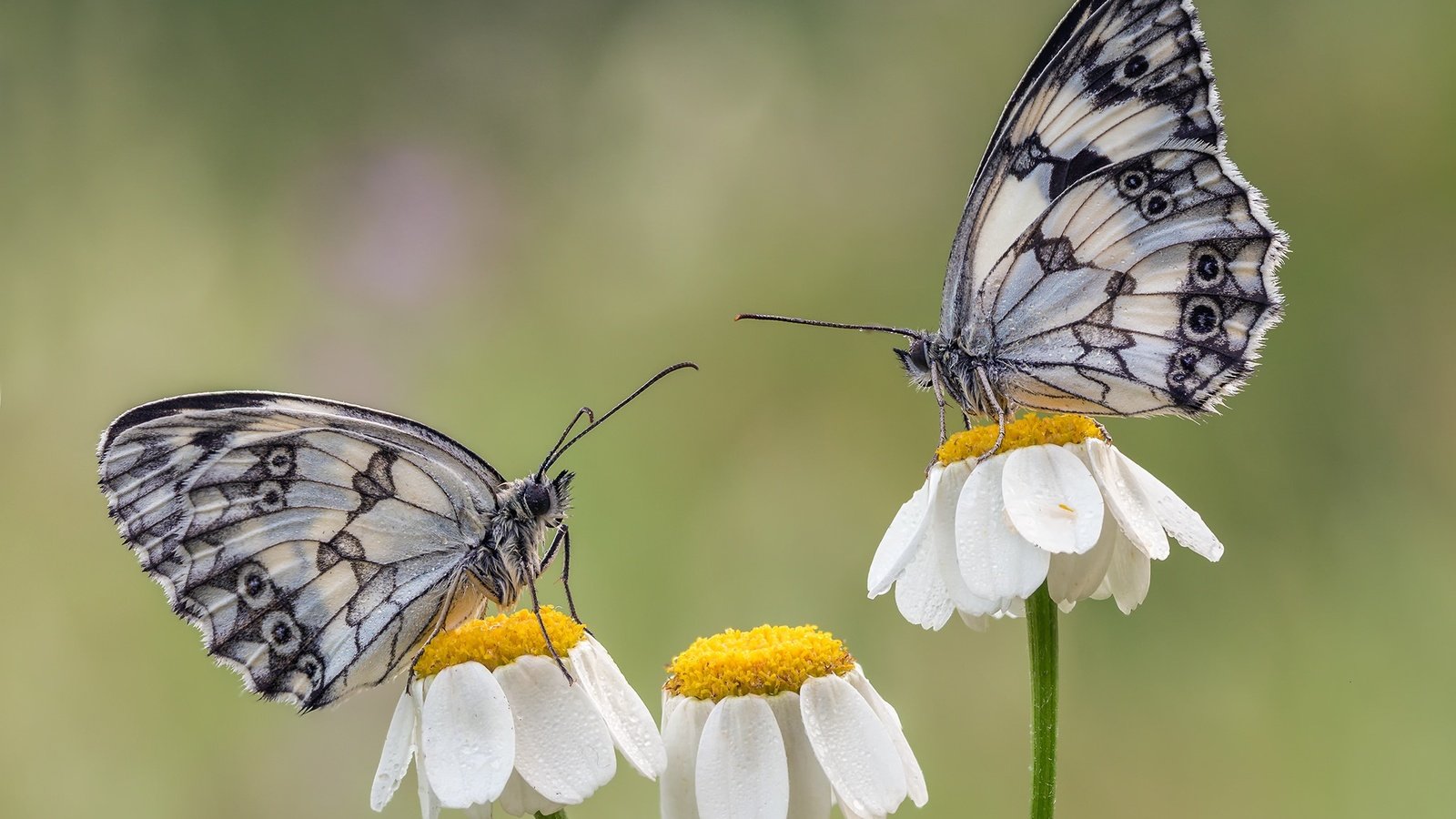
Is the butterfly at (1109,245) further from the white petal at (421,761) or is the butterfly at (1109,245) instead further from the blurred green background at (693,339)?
the blurred green background at (693,339)

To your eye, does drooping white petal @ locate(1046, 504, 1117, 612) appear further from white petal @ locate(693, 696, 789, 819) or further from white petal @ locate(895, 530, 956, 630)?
white petal @ locate(693, 696, 789, 819)

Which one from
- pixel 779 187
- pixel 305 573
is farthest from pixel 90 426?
pixel 305 573

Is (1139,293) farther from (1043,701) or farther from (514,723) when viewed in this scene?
(514,723)

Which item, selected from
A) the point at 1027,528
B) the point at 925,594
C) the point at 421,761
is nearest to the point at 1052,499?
the point at 1027,528

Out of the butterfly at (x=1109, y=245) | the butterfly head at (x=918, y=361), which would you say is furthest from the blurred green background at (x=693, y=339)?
the butterfly at (x=1109, y=245)

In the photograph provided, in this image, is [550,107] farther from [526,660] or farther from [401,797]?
[526,660]

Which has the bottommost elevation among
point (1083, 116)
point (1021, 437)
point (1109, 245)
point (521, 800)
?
point (521, 800)
